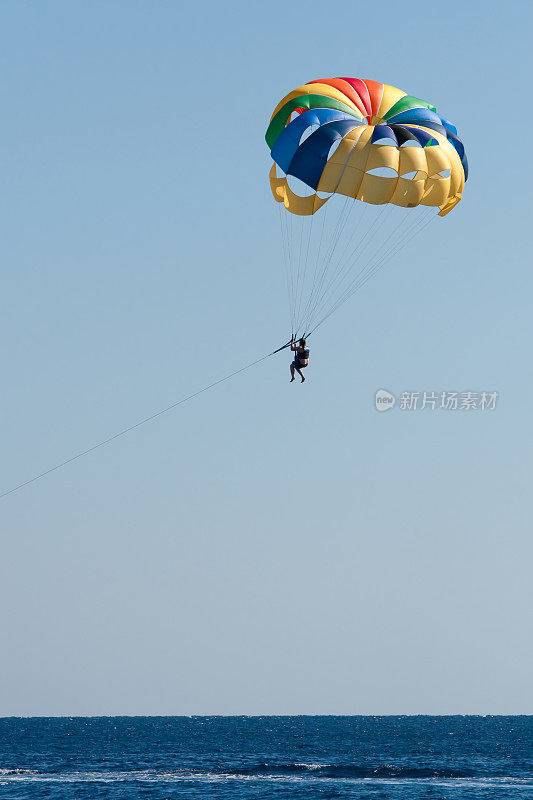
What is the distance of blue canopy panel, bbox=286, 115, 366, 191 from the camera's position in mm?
26859

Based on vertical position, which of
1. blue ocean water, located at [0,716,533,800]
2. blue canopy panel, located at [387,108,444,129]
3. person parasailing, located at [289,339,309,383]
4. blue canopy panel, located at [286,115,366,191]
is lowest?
blue ocean water, located at [0,716,533,800]

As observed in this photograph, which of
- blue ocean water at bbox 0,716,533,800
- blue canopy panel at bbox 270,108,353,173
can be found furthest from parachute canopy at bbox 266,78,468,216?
blue ocean water at bbox 0,716,533,800

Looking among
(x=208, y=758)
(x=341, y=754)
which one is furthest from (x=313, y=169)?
(x=341, y=754)

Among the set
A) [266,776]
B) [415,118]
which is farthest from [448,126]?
[266,776]

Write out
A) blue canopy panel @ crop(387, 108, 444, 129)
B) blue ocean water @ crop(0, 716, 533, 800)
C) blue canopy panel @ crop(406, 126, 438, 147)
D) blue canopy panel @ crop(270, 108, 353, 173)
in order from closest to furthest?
blue canopy panel @ crop(406, 126, 438, 147) < blue canopy panel @ crop(270, 108, 353, 173) < blue canopy panel @ crop(387, 108, 444, 129) < blue ocean water @ crop(0, 716, 533, 800)

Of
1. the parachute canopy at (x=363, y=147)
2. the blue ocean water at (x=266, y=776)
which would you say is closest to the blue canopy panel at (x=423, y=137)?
the parachute canopy at (x=363, y=147)

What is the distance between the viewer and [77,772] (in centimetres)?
4775

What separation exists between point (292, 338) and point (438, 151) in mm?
6192

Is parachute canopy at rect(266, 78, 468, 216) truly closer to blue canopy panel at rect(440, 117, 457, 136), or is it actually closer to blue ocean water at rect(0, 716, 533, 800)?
blue canopy panel at rect(440, 117, 457, 136)

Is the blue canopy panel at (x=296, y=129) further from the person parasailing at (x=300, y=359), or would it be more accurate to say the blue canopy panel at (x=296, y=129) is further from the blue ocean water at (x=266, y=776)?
the blue ocean water at (x=266, y=776)

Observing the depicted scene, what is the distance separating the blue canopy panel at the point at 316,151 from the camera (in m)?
26.9

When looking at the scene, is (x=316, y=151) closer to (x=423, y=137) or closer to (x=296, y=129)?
(x=296, y=129)

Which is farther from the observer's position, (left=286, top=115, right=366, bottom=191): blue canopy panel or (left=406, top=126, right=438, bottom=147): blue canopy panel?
(left=406, top=126, right=438, bottom=147): blue canopy panel

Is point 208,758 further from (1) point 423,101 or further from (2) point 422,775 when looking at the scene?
(1) point 423,101
